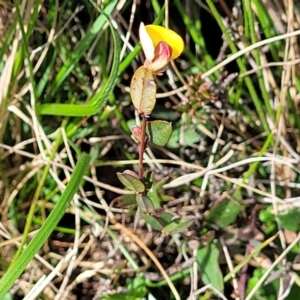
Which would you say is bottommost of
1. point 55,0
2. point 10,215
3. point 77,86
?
point 10,215

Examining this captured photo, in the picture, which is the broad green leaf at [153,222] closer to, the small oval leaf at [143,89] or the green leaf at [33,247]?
the green leaf at [33,247]

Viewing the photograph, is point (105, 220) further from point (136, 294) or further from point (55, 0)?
point (55, 0)

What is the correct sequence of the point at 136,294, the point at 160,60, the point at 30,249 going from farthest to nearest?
the point at 136,294
the point at 30,249
the point at 160,60

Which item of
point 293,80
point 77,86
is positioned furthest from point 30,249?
point 293,80

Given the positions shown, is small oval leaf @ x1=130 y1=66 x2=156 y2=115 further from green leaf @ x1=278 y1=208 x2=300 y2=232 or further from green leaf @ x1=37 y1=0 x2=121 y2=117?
green leaf @ x1=278 y1=208 x2=300 y2=232

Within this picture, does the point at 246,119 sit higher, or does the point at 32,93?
the point at 32,93

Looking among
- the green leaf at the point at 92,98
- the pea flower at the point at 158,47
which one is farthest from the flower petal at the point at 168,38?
the green leaf at the point at 92,98

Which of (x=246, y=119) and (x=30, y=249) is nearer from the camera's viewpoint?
(x=30, y=249)
